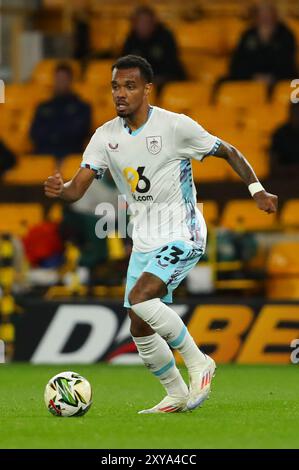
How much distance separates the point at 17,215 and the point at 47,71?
3027 mm

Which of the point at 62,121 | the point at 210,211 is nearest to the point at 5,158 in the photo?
the point at 62,121

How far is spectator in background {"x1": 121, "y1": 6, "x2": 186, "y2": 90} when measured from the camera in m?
17.5

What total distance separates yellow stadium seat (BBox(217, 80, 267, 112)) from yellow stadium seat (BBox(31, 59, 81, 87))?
7.70ft

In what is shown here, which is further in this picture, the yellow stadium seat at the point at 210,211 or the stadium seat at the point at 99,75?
the stadium seat at the point at 99,75

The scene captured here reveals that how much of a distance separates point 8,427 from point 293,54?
10262 mm

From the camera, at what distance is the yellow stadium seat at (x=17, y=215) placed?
16.0 m

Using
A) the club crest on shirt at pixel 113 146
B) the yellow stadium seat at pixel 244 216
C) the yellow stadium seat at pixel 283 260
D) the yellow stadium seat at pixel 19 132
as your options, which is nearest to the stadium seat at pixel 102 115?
the yellow stadium seat at pixel 19 132

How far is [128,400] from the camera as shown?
10016 millimetres

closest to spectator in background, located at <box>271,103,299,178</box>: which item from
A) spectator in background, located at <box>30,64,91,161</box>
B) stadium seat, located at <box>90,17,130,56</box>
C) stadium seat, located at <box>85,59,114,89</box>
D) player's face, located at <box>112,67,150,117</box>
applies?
spectator in background, located at <box>30,64,91,161</box>

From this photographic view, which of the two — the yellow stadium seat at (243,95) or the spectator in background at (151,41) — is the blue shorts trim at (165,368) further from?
the spectator in background at (151,41)

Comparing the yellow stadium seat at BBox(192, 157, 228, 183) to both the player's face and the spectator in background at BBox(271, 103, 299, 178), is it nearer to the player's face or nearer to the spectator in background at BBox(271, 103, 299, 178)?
the spectator in background at BBox(271, 103, 299, 178)

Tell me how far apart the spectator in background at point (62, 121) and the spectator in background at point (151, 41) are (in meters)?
0.96

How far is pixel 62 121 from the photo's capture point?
17.1 meters
